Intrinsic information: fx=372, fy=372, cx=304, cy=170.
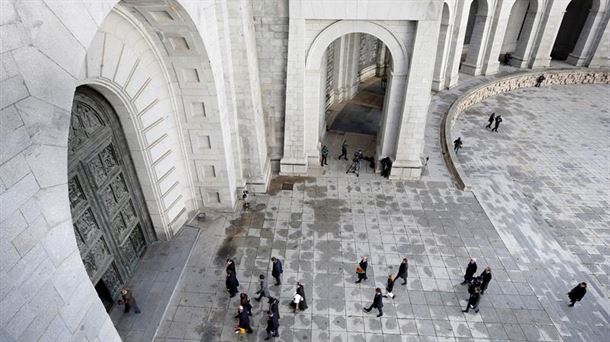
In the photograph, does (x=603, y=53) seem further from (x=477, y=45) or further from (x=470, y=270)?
(x=470, y=270)

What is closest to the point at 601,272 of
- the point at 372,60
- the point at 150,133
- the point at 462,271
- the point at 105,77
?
the point at 462,271

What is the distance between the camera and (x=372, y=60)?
32.5 metres

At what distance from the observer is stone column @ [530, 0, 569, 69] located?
3036 cm

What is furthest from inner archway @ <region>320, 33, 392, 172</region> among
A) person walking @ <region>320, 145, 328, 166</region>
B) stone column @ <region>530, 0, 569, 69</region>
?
stone column @ <region>530, 0, 569, 69</region>

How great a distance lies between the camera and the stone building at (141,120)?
5484 millimetres

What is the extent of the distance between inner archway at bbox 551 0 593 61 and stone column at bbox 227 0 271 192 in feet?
108

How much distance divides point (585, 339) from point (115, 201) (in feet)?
51.7

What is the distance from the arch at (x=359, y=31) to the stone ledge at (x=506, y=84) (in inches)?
273

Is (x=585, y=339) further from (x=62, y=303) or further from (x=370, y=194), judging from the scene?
(x=62, y=303)

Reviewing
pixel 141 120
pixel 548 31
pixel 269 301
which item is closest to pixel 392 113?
pixel 269 301

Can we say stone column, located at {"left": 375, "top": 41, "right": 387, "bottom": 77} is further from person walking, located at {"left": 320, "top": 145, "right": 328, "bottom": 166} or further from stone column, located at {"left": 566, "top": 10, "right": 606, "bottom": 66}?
stone column, located at {"left": 566, "top": 10, "right": 606, "bottom": 66}

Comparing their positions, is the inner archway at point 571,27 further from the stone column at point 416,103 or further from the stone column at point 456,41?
the stone column at point 416,103

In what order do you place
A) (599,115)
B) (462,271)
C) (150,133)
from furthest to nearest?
(599,115) < (462,271) < (150,133)

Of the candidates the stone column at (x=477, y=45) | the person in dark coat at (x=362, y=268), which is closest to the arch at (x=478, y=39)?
the stone column at (x=477, y=45)
